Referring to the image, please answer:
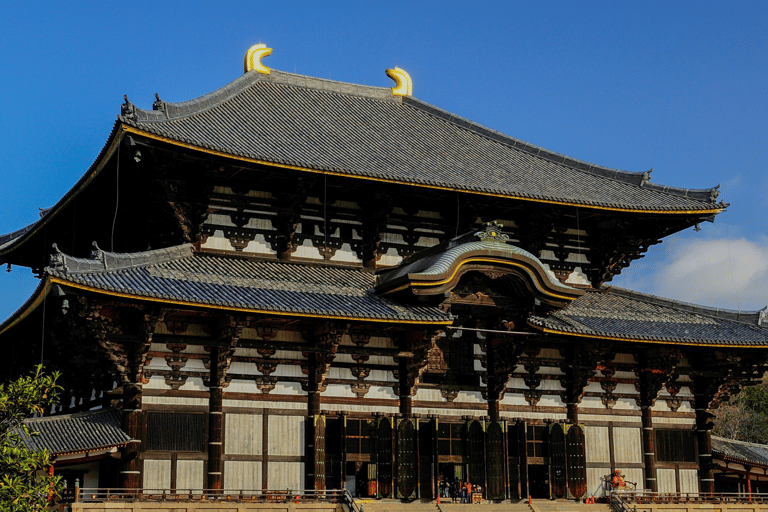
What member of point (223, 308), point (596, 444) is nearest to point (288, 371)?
point (223, 308)

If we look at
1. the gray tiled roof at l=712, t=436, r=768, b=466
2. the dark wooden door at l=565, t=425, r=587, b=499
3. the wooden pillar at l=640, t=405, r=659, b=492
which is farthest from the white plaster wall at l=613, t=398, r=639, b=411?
the gray tiled roof at l=712, t=436, r=768, b=466

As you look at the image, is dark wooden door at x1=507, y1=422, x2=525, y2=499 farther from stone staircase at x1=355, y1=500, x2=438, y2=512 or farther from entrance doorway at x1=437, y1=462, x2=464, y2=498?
stone staircase at x1=355, y1=500, x2=438, y2=512

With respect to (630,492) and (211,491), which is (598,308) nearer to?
(630,492)

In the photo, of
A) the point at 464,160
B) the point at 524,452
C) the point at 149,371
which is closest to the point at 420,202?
the point at 464,160

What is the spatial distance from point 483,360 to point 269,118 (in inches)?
452

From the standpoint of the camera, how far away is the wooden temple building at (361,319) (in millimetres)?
26312

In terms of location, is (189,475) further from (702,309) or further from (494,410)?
(702,309)

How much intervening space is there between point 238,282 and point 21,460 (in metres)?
8.97

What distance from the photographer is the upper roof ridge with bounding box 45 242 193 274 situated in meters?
23.3

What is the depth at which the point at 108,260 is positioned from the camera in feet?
83.6

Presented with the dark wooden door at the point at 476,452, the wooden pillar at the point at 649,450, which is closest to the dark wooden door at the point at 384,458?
the dark wooden door at the point at 476,452

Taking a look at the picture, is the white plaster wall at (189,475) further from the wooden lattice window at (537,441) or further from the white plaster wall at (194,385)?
the wooden lattice window at (537,441)

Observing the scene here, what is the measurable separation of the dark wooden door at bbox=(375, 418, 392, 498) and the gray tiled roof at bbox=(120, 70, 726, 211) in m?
7.53

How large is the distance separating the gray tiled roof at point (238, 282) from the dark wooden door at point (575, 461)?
6.92 m
